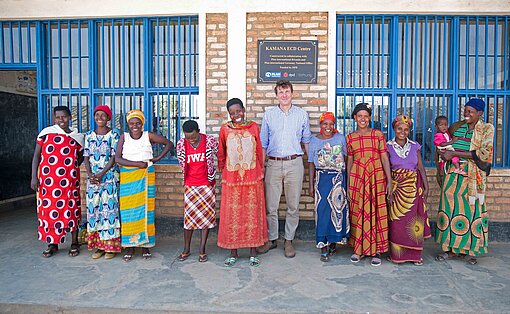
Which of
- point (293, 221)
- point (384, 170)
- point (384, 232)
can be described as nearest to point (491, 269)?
point (384, 232)

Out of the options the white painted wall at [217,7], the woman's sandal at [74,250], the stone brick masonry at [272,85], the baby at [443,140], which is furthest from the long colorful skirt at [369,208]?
the woman's sandal at [74,250]

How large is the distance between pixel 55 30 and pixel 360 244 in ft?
16.2

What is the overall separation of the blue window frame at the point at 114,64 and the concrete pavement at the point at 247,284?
1940 mm

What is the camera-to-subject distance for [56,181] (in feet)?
15.2

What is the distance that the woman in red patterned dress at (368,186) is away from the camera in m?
Answer: 4.34

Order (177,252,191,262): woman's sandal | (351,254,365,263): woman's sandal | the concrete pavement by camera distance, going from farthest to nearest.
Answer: (177,252,191,262): woman's sandal → (351,254,365,263): woman's sandal → the concrete pavement

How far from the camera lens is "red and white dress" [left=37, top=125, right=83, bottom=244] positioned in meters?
4.61

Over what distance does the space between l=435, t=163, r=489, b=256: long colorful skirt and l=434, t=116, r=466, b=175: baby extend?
0.24ft

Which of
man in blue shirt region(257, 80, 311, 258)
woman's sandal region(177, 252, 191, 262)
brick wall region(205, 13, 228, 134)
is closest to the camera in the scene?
woman's sandal region(177, 252, 191, 262)

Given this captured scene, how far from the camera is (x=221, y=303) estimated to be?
135 inches

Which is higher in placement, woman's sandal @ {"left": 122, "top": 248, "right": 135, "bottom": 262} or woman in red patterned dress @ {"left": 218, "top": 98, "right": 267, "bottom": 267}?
woman in red patterned dress @ {"left": 218, "top": 98, "right": 267, "bottom": 267}

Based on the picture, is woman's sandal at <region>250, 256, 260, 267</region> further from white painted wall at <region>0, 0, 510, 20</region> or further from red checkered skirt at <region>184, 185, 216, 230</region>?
white painted wall at <region>0, 0, 510, 20</region>

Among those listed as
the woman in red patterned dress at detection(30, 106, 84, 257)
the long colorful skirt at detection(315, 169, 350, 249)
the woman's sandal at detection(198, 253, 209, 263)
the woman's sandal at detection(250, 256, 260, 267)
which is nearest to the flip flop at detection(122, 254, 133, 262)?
the woman in red patterned dress at detection(30, 106, 84, 257)

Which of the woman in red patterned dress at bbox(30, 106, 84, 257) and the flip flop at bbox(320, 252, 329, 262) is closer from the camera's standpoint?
the flip flop at bbox(320, 252, 329, 262)
